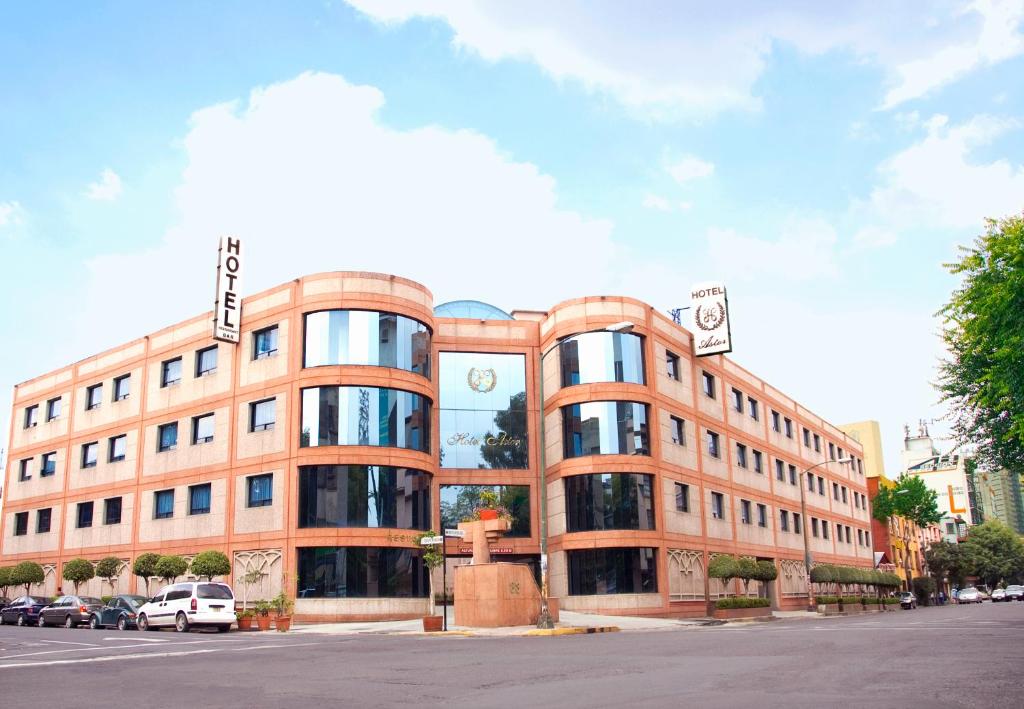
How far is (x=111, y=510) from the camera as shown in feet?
166

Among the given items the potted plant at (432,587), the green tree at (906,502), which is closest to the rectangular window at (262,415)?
the potted plant at (432,587)

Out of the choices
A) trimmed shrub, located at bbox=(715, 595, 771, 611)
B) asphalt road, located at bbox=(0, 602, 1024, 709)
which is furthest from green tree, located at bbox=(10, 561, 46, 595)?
trimmed shrub, located at bbox=(715, 595, 771, 611)

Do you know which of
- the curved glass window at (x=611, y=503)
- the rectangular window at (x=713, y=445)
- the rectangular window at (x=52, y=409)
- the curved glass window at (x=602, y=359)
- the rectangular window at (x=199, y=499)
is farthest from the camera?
the rectangular window at (x=52, y=409)

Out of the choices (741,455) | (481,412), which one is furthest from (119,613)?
(741,455)

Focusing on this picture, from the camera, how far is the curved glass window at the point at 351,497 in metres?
40.2

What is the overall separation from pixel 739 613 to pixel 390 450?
18.7 m

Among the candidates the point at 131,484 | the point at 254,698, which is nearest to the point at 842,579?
the point at 131,484

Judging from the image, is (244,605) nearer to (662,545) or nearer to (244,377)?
(244,377)

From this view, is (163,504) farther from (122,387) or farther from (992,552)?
(992,552)

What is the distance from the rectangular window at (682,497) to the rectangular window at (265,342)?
21.5 meters

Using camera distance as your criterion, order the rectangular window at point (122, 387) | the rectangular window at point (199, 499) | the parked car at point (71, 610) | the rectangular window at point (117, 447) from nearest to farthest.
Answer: the parked car at point (71, 610), the rectangular window at point (199, 499), the rectangular window at point (117, 447), the rectangular window at point (122, 387)

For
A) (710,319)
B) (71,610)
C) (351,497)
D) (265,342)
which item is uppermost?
(710,319)

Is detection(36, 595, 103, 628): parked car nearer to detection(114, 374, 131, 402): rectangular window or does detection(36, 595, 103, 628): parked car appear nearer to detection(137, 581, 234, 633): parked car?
detection(137, 581, 234, 633): parked car

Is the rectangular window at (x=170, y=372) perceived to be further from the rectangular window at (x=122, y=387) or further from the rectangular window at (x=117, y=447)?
the rectangular window at (x=117, y=447)
